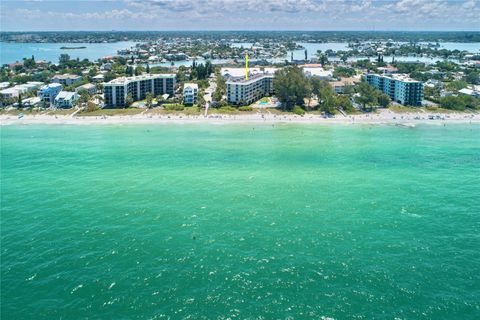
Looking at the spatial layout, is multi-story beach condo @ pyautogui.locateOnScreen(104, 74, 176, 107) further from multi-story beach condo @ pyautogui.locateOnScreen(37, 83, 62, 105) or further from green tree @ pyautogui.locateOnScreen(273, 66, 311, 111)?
green tree @ pyautogui.locateOnScreen(273, 66, 311, 111)

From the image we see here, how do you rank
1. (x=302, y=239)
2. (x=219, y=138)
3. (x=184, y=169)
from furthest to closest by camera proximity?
(x=219, y=138) < (x=184, y=169) < (x=302, y=239)

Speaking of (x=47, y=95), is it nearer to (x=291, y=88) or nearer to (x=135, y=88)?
(x=135, y=88)

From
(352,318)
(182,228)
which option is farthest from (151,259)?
(352,318)

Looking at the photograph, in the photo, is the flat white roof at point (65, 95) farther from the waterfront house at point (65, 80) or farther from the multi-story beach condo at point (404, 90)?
the multi-story beach condo at point (404, 90)

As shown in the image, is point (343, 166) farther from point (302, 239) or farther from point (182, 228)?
point (182, 228)

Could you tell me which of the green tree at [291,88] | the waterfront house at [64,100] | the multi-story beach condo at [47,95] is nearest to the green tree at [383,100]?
the green tree at [291,88]

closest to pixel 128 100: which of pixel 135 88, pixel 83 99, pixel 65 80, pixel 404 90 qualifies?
pixel 135 88
